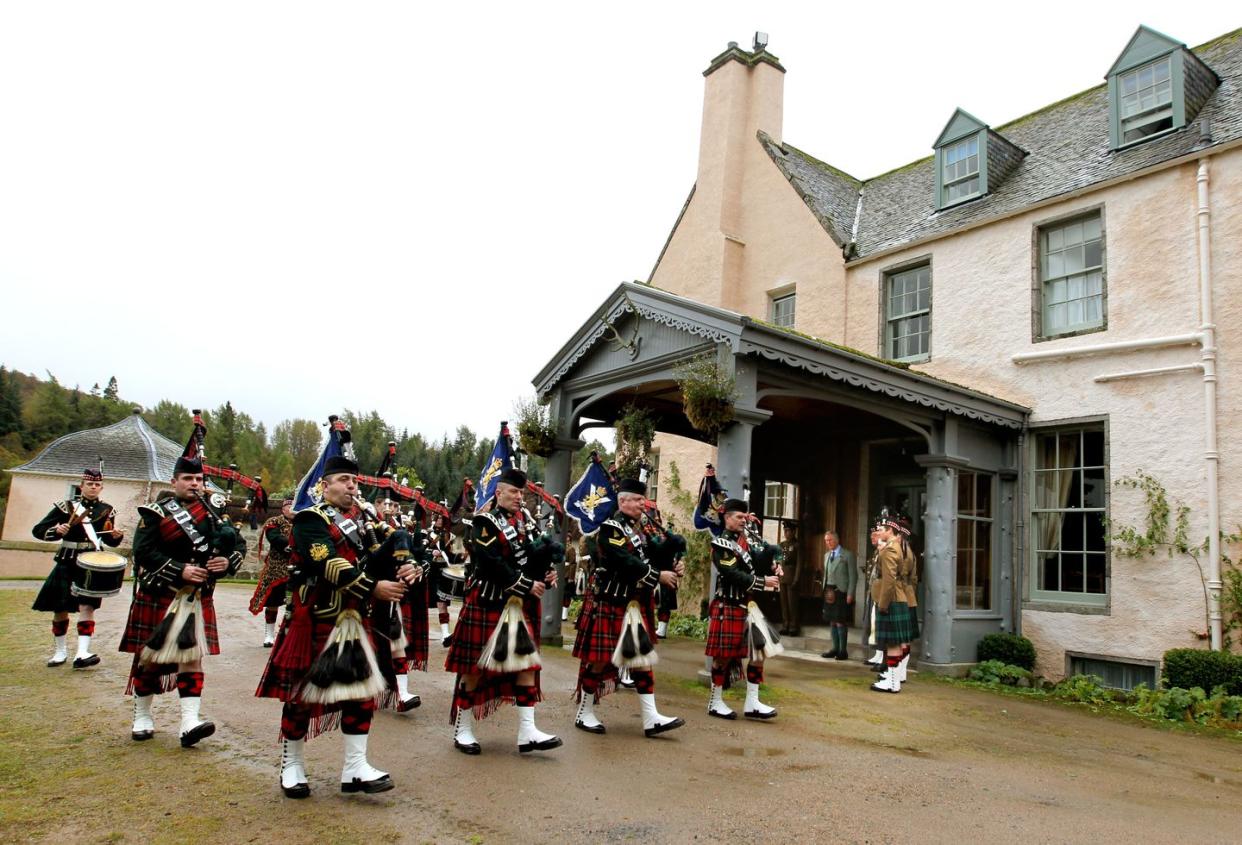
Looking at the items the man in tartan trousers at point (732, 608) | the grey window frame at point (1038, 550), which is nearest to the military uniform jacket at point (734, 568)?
the man in tartan trousers at point (732, 608)

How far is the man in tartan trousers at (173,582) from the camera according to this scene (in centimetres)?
545

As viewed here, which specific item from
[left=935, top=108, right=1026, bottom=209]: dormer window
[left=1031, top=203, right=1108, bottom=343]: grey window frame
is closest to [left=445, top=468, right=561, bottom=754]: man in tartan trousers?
[left=1031, top=203, right=1108, bottom=343]: grey window frame

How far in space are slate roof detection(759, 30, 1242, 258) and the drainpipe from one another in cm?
99

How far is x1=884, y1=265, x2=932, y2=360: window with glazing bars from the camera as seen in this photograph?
44.3ft

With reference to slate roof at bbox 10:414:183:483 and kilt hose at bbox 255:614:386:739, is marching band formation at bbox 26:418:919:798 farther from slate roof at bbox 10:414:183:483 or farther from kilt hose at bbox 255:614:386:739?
slate roof at bbox 10:414:183:483

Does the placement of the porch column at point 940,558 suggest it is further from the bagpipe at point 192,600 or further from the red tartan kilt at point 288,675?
the bagpipe at point 192,600

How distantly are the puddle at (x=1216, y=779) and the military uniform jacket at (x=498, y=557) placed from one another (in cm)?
540

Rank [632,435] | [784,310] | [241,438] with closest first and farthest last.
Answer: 1. [632,435]
2. [784,310]
3. [241,438]

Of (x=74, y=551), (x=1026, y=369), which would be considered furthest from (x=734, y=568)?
(x=1026, y=369)

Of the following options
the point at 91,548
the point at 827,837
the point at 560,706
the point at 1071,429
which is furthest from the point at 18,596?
the point at 1071,429

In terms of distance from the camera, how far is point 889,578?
9.40m

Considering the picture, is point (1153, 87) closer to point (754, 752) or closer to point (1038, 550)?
point (1038, 550)

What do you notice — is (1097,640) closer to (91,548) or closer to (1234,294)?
(1234,294)

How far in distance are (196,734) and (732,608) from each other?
4257mm
